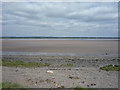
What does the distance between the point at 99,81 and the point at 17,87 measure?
6024mm

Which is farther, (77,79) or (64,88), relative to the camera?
(77,79)

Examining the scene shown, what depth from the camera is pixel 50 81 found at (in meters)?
A: 12.8

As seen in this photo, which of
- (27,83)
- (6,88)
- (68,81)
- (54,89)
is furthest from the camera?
(68,81)

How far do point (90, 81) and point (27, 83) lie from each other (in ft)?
14.1

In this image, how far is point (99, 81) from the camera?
528 inches

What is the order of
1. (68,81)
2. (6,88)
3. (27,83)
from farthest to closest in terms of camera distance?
(68,81), (27,83), (6,88)

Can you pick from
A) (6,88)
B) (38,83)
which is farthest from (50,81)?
(6,88)

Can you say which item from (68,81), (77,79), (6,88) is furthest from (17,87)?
(77,79)

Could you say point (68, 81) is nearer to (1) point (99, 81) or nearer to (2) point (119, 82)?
(1) point (99, 81)

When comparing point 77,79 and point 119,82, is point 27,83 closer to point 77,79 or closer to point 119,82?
point 77,79

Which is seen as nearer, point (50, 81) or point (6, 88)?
point (6, 88)

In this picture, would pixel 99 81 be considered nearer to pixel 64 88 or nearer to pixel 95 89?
pixel 95 89

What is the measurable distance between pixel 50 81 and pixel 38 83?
2.89 ft

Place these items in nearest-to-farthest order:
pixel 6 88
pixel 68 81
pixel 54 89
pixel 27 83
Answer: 1. pixel 6 88
2. pixel 54 89
3. pixel 27 83
4. pixel 68 81
